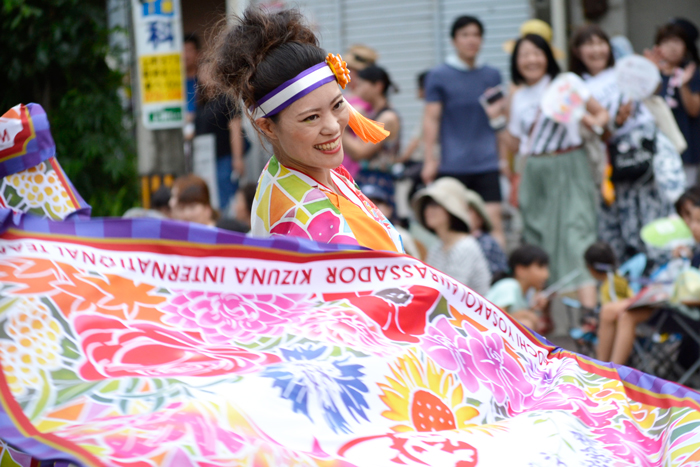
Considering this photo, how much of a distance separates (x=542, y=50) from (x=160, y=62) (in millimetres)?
2487

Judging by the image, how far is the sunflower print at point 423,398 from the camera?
1.96 metres

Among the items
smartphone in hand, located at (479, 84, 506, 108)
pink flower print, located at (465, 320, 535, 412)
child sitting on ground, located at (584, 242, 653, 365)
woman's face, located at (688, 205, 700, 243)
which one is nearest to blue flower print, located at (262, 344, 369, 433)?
pink flower print, located at (465, 320, 535, 412)

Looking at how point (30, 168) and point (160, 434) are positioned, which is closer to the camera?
point (160, 434)

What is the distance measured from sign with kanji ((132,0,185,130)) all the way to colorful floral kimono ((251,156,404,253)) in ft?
11.2

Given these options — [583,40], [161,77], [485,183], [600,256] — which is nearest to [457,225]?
[485,183]

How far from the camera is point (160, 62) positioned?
5.77m

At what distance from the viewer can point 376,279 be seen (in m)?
2.21

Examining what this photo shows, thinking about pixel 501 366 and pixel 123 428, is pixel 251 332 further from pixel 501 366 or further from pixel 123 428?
pixel 501 366

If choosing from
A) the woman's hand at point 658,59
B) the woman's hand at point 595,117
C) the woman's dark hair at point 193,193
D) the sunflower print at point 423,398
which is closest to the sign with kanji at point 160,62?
the woman's dark hair at point 193,193

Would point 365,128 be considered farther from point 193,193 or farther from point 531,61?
point 531,61

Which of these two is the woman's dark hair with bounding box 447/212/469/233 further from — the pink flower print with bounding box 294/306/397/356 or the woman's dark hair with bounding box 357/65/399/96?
the pink flower print with bounding box 294/306/397/356

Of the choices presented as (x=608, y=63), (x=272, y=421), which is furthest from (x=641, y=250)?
(x=272, y=421)

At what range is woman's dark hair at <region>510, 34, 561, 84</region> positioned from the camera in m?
5.96

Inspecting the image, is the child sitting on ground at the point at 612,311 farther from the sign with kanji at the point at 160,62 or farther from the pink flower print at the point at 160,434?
the pink flower print at the point at 160,434
